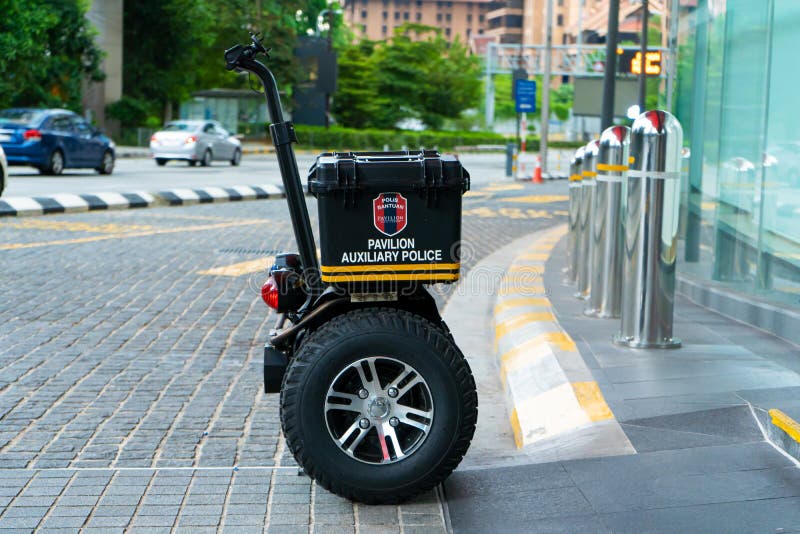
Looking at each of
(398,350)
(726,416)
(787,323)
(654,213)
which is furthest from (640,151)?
(398,350)

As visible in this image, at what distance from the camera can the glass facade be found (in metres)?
7.92

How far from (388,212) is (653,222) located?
2853 millimetres


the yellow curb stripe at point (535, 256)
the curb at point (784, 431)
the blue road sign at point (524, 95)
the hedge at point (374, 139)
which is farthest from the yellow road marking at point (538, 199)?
the hedge at point (374, 139)

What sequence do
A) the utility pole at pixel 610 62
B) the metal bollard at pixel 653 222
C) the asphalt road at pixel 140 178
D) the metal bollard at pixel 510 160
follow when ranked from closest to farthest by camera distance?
the metal bollard at pixel 653 222
the utility pole at pixel 610 62
the asphalt road at pixel 140 178
the metal bollard at pixel 510 160

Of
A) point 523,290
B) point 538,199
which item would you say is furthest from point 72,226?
point 538,199

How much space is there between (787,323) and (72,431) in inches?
174

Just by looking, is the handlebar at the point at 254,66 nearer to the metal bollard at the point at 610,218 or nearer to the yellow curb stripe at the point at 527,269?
the metal bollard at the point at 610,218

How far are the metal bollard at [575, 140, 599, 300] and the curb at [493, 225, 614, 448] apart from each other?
347 mm

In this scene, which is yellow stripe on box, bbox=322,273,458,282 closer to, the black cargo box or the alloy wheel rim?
the black cargo box

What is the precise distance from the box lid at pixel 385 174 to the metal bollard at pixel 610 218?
13.1ft

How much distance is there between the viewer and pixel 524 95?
40938 millimetres

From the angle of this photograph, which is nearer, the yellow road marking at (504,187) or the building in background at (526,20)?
the yellow road marking at (504,187)

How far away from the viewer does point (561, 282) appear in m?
10.8

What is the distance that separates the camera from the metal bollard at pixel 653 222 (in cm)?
686
